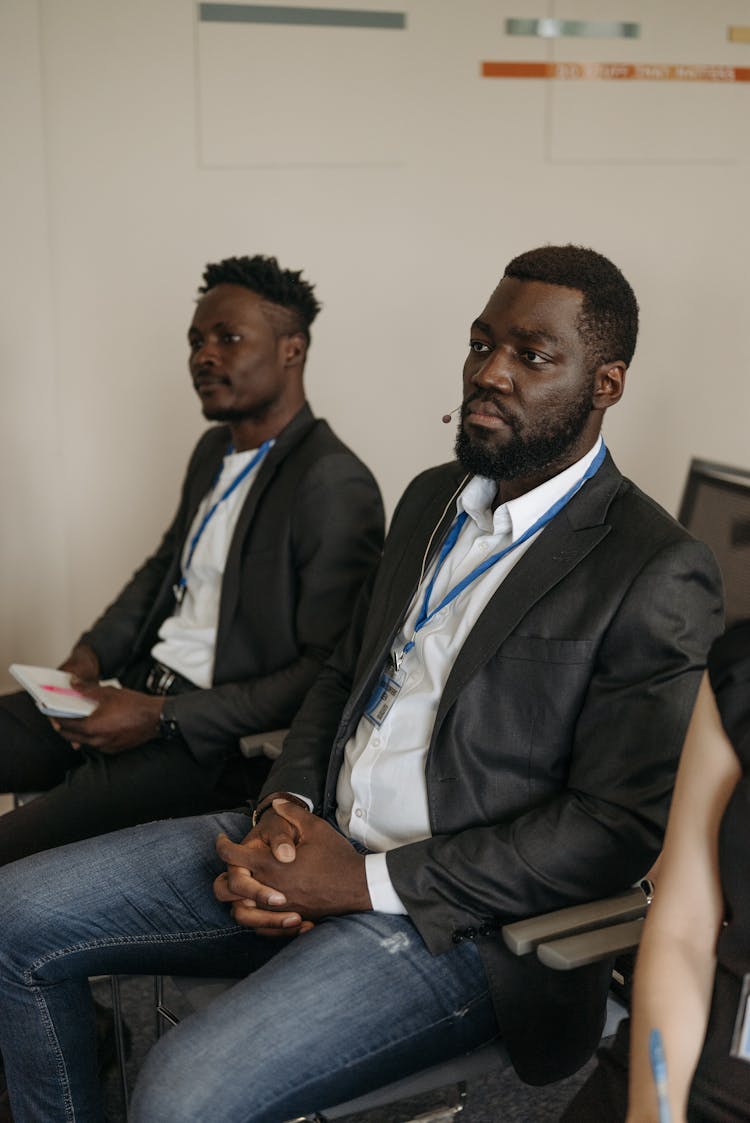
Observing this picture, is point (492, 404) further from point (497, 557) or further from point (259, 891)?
point (259, 891)

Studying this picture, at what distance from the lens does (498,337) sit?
192cm

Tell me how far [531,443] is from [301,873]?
2.46ft

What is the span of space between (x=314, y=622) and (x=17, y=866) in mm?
785

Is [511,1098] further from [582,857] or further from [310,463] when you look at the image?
[310,463]

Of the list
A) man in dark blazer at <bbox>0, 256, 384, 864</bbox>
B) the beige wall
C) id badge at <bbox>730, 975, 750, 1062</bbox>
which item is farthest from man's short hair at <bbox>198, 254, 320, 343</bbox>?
id badge at <bbox>730, 975, 750, 1062</bbox>

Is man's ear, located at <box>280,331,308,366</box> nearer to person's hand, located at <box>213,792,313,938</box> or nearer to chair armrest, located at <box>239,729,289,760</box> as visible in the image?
chair armrest, located at <box>239,729,289,760</box>

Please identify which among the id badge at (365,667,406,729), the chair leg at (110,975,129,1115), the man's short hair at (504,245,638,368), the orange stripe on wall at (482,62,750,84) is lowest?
the chair leg at (110,975,129,1115)

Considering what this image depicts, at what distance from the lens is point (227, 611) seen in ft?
8.48

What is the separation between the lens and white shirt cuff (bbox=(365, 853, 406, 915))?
173 cm

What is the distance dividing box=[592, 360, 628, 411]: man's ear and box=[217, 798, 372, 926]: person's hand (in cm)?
80

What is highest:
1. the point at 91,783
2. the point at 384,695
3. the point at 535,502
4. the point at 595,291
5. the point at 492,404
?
the point at 595,291

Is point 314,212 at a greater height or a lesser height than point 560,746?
greater

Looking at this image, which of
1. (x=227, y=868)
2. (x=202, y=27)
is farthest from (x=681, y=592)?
(x=202, y=27)

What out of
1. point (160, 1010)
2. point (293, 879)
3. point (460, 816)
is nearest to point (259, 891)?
point (293, 879)
